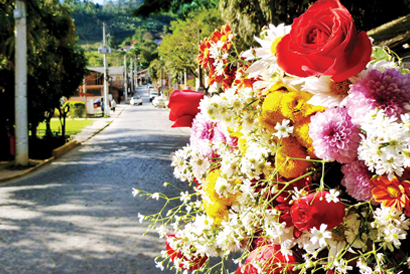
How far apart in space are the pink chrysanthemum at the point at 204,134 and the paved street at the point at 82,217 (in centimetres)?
328

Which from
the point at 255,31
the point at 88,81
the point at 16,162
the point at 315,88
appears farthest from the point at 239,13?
the point at 88,81

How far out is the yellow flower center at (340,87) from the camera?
106 centimetres

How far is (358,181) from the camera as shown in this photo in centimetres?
98

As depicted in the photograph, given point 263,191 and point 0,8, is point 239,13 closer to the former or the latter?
point 0,8

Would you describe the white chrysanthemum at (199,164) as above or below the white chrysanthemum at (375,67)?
below

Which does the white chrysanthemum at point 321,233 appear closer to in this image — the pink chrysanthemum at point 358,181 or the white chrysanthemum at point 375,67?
the pink chrysanthemum at point 358,181

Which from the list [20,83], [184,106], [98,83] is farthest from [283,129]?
[98,83]

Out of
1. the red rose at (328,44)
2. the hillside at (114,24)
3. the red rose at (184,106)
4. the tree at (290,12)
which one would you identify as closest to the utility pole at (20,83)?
the tree at (290,12)

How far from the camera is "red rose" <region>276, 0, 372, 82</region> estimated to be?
940 mm

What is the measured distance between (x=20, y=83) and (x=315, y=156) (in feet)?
34.1

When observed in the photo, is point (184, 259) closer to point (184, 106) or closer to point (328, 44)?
point (184, 106)

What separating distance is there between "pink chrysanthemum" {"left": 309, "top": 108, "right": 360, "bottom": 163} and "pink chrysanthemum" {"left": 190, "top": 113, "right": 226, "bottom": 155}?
45 cm

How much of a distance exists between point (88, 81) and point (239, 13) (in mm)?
63653

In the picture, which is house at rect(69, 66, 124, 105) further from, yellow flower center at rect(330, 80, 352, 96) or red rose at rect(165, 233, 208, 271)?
yellow flower center at rect(330, 80, 352, 96)
